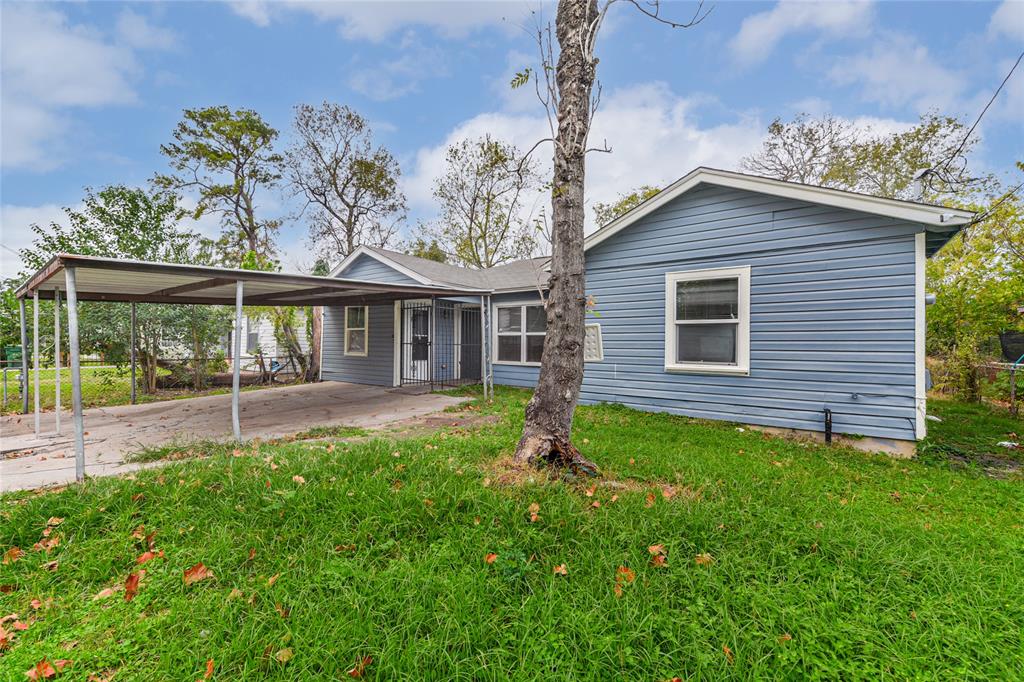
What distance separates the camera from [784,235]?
5.79m

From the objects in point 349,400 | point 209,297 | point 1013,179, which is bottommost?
point 349,400

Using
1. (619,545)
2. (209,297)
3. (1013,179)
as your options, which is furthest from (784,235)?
(1013,179)

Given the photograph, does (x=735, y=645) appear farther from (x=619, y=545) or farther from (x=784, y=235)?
(x=784, y=235)

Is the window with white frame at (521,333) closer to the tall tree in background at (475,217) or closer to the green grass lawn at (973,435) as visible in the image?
the green grass lawn at (973,435)

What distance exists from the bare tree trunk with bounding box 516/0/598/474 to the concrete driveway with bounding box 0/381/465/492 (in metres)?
3.70

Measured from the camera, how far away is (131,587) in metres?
2.21

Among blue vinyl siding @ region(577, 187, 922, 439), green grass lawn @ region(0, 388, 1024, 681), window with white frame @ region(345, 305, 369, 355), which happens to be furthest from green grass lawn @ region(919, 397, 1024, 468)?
window with white frame @ region(345, 305, 369, 355)

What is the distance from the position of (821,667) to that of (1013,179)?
16797 mm

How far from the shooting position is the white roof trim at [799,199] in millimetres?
4598

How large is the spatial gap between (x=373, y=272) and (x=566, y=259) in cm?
931

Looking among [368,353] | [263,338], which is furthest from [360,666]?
[263,338]

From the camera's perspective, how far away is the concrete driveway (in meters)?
4.22

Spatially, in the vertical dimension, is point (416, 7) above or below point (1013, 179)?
above

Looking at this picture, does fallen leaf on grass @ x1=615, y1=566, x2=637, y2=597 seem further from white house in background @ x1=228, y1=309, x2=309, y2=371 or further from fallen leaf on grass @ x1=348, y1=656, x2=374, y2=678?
white house in background @ x1=228, y1=309, x2=309, y2=371
